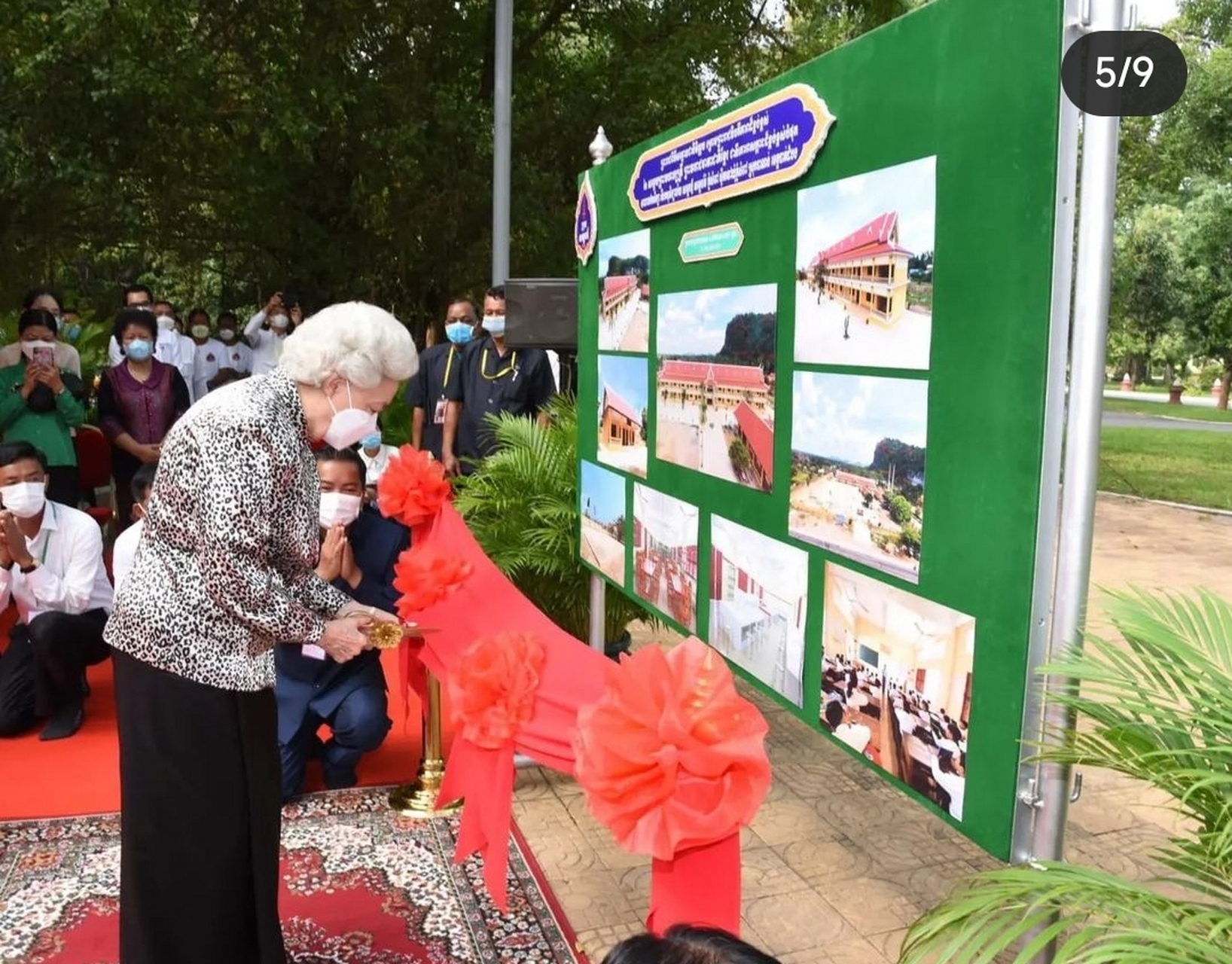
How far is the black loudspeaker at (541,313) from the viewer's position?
4496 mm

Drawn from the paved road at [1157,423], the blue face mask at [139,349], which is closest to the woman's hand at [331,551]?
the blue face mask at [139,349]

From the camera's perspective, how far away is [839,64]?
2199mm

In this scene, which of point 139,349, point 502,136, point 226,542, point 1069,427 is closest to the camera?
point 1069,427

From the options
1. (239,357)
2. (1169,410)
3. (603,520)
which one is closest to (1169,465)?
(239,357)

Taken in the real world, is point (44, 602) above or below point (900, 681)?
below

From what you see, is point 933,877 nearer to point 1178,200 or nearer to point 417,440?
point 417,440

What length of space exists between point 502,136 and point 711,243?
547 cm

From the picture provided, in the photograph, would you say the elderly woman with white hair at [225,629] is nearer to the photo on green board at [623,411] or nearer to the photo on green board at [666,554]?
the photo on green board at [666,554]

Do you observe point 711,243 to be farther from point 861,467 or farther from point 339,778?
point 339,778

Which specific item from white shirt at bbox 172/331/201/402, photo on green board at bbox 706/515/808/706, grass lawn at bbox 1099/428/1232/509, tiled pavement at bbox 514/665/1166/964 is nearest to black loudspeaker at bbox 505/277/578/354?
tiled pavement at bbox 514/665/1166/964

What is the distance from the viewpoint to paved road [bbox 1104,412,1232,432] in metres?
19.9

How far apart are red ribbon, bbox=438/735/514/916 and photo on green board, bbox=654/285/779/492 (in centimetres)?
93

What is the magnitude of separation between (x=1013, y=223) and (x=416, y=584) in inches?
65.4

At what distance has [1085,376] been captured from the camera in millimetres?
1635
